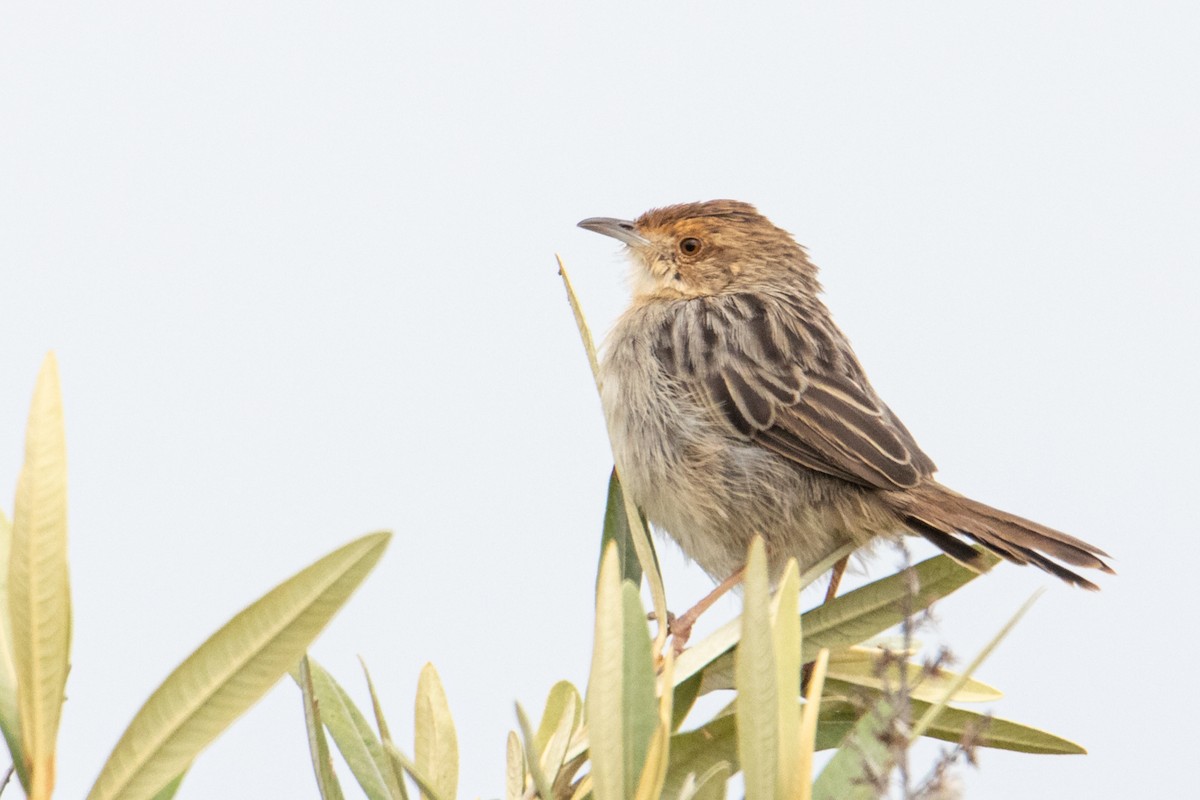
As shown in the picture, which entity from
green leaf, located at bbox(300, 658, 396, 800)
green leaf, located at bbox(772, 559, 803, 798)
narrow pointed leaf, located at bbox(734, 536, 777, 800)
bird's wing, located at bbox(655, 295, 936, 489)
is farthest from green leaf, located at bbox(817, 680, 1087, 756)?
bird's wing, located at bbox(655, 295, 936, 489)

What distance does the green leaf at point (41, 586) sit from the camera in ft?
5.12

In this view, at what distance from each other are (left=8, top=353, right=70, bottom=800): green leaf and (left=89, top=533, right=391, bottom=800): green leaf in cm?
4

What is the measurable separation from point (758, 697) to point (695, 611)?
2255 millimetres

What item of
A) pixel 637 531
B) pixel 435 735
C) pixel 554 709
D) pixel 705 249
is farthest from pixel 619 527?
pixel 705 249

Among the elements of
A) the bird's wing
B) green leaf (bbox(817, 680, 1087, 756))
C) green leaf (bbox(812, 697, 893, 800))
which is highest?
the bird's wing

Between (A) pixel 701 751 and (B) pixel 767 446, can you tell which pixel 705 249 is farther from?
(A) pixel 701 751

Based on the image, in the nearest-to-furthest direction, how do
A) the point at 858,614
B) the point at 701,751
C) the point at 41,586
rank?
the point at 41,586, the point at 701,751, the point at 858,614

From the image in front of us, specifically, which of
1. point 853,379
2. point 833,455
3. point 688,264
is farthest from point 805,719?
point 688,264

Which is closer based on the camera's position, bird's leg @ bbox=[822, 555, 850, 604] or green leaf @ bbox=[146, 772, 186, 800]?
green leaf @ bbox=[146, 772, 186, 800]

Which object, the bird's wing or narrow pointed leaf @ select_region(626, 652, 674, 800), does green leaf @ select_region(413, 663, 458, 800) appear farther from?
the bird's wing

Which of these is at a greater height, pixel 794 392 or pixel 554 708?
pixel 794 392

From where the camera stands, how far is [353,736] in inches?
94.4

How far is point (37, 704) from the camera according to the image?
5.46 ft

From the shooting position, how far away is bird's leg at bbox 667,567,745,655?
368 centimetres
